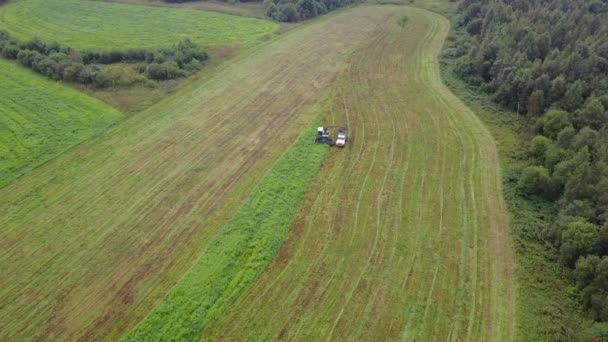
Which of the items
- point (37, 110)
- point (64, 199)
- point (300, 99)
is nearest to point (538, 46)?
point (300, 99)

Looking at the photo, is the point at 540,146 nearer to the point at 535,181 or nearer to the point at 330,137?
the point at 535,181

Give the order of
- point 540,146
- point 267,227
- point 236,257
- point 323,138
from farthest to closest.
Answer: point 323,138
point 540,146
point 267,227
point 236,257

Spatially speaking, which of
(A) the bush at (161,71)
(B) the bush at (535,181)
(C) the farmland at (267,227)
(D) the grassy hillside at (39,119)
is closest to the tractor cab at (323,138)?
(C) the farmland at (267,227)

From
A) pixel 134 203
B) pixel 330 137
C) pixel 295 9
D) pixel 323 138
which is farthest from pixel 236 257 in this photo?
pixel 295 9

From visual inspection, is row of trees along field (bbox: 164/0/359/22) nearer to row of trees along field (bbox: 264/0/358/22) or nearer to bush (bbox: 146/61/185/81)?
row of trees along field (bbox: 264/0/358/22)

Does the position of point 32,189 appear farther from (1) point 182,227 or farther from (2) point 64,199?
(1) point 182,227
